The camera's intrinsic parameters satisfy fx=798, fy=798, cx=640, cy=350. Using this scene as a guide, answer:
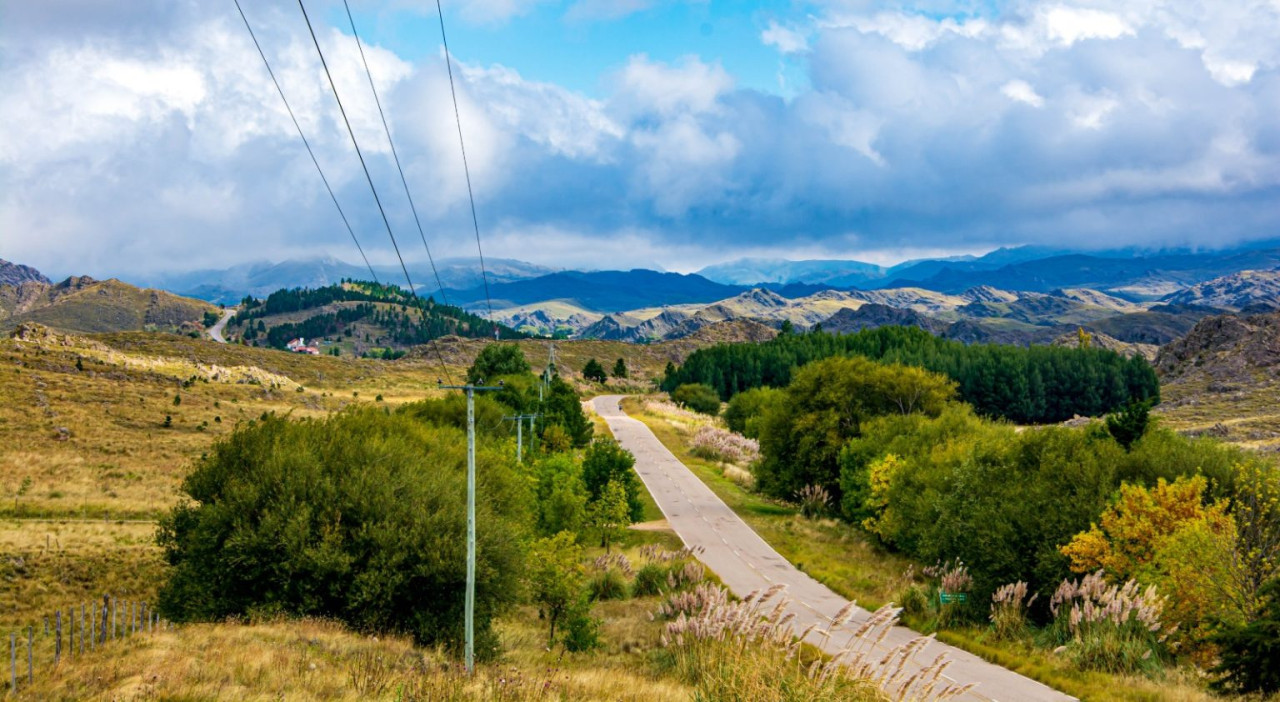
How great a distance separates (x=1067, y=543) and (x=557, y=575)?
58.3ft

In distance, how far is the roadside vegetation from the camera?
63.7 ft

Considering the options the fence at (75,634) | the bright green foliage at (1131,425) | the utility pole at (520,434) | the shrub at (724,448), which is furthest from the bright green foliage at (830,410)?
the fence at (75,634)

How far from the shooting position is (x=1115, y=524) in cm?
2555

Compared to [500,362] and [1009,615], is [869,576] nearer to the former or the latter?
[1009,615]

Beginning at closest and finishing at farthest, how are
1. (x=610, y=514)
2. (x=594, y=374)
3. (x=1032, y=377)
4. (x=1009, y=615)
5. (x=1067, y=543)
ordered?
(x=1009, y=615) → (x=1067, y=543) → (x=610, y=514) → (x=1032, y=377) → (x=594, y=374)

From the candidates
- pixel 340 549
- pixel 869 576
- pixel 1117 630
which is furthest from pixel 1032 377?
pixel 340 549

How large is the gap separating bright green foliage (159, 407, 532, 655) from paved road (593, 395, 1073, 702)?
34.9ft

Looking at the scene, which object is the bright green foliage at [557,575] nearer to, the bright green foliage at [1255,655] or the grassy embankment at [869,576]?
the grassy embankment at [869,576]

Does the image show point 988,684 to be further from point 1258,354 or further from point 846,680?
point 1258,354

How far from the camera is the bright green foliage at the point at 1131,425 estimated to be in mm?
31719

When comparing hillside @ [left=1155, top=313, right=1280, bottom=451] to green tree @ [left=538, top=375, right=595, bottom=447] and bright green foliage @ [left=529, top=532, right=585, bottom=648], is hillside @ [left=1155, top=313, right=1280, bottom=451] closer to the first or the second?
green tree @ [left=538, top=375, right=595, bottom=447]

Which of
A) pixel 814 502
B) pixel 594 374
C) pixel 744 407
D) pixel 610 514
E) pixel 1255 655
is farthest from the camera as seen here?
pixel 594 374

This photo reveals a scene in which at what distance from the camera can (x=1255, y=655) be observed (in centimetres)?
1302

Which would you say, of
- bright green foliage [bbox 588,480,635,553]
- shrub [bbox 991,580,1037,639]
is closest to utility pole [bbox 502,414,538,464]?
bright green foliage [bbox 588,480,635,553]
